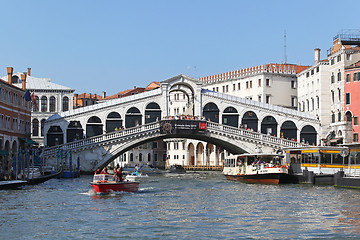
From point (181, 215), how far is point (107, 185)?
8439 mm

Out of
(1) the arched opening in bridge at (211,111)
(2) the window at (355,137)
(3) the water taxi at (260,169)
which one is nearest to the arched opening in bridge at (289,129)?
(1) the arched opening in bridge at (211,111)

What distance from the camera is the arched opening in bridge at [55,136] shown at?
5588cm

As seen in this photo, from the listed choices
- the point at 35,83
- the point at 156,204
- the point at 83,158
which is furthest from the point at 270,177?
the point at 35,83

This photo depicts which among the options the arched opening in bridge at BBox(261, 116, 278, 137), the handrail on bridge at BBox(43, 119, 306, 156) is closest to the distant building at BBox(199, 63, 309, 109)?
the arched opening in bridge at BBox(261, 116, 278, 137)

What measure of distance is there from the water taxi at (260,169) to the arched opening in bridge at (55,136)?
1633 centimetres

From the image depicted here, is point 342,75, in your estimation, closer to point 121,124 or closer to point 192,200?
point 121,124

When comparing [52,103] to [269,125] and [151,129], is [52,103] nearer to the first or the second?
[151,129]

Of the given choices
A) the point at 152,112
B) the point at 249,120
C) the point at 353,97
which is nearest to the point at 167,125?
the point at 152,112

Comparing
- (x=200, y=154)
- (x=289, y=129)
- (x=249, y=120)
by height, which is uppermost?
(x=249, y=120)

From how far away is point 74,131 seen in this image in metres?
56.1

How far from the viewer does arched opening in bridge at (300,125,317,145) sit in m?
57.5

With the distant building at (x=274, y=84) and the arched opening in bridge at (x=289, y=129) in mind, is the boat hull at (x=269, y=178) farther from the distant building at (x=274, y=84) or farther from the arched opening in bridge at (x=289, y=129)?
the distant building at (x=274, y=84)

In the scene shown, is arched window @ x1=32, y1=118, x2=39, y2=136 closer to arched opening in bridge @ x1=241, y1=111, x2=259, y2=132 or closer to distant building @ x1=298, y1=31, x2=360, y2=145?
arched opening in bridge @ x1=241, y1=111, x2=259, y2=132

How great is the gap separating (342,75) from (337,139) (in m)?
5.44
